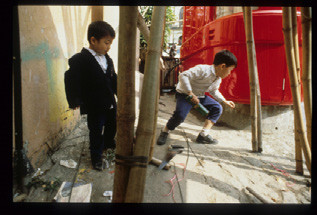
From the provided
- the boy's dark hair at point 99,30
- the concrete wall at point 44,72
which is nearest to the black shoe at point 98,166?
the concrete wall at point 44,72

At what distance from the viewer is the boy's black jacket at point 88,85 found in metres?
1.64

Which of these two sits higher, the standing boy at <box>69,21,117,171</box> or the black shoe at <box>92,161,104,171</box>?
the standing boy at <box>69,21,117,171</box>

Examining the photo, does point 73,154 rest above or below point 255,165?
above

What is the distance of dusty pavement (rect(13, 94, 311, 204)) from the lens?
4.74ft

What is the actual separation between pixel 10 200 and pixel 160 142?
1738 mm

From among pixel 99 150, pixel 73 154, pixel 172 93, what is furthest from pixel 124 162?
pixel 172 93

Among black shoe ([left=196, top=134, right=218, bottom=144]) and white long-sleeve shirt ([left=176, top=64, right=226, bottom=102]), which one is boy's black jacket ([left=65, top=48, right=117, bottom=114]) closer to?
white long-sleeve shirt ([left=176, top=64, right=226, bottom=102])

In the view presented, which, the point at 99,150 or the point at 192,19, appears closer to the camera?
the point at 99,150

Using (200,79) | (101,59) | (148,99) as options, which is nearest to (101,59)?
(101,59)

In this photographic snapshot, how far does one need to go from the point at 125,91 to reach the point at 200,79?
1887 mm

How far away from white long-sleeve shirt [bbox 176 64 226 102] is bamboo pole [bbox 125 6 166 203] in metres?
1.44

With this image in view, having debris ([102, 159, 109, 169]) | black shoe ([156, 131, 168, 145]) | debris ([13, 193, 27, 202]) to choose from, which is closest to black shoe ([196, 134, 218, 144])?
black shoe ([156, 131, 168, 145])
